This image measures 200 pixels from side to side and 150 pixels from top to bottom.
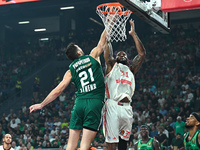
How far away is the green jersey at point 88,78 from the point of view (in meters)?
5.05

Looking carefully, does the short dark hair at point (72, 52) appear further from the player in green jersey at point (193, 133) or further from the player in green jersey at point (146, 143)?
the player in green jersey at point (146, 143)

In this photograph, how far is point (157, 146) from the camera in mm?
7973

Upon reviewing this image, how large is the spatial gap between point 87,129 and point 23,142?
34.8ft

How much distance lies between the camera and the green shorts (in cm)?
494

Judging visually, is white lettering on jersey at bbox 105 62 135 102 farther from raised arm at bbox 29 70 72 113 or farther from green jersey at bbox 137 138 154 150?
green jersey at bbox 137 138 154 150

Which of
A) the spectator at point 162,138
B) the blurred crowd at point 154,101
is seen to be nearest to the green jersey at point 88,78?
the blurred crowd at point 154,101

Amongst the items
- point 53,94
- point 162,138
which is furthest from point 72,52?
point 162,138

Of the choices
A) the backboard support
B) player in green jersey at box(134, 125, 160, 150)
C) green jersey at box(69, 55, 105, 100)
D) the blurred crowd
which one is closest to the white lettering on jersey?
green jersey at box(69, 55, 105, 100)

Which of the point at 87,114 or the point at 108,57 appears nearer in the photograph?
the point at 87,114

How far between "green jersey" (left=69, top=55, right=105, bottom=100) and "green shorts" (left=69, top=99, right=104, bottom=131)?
0.09 metres

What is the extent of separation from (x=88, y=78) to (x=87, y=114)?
519mm

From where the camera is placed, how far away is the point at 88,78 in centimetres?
508

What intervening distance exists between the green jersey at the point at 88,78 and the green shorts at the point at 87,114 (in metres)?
0.09

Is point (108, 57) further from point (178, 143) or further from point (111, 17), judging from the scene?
point (178, 143)
